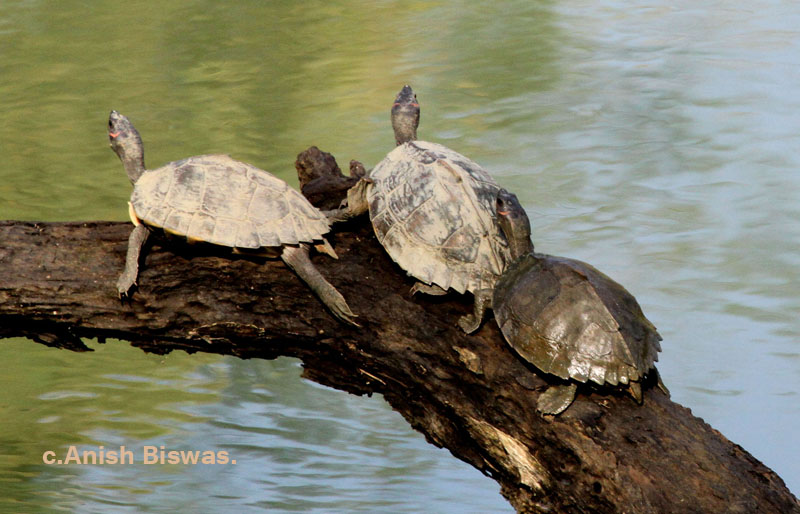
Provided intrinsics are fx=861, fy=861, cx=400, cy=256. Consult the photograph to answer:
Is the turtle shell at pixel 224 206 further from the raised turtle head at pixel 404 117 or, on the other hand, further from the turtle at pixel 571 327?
the raised turtle head at pixel 404 117

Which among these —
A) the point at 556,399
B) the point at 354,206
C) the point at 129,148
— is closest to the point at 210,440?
the point at 129,148

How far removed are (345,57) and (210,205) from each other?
28.2 ft

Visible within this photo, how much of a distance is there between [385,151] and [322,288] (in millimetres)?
6242

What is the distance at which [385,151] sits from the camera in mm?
9469

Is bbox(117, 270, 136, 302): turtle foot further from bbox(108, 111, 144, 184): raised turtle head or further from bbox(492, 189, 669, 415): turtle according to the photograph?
bbox(492, 189, 669, 415): turtle

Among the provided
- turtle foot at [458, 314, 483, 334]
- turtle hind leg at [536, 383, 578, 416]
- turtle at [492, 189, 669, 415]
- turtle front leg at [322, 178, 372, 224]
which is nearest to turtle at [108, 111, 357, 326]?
turtle front leg at [322, 178, 372, 224]

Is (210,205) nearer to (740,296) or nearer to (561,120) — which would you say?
(740,296)

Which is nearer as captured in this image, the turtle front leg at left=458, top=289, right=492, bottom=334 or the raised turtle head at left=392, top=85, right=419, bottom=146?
the turtle front leg at left=458, top=289, right=492, bottom=334

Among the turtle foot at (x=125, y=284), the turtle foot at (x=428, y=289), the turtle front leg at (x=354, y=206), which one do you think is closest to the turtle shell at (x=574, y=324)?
the turtle foot at (x=428, y=289)

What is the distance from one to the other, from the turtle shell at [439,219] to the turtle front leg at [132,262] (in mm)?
969

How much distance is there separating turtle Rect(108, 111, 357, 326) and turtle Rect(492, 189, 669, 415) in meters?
0.66

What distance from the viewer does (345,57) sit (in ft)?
38.6

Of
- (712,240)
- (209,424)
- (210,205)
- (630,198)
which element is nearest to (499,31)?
(630,198)

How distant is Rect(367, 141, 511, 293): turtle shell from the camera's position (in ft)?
11.4
